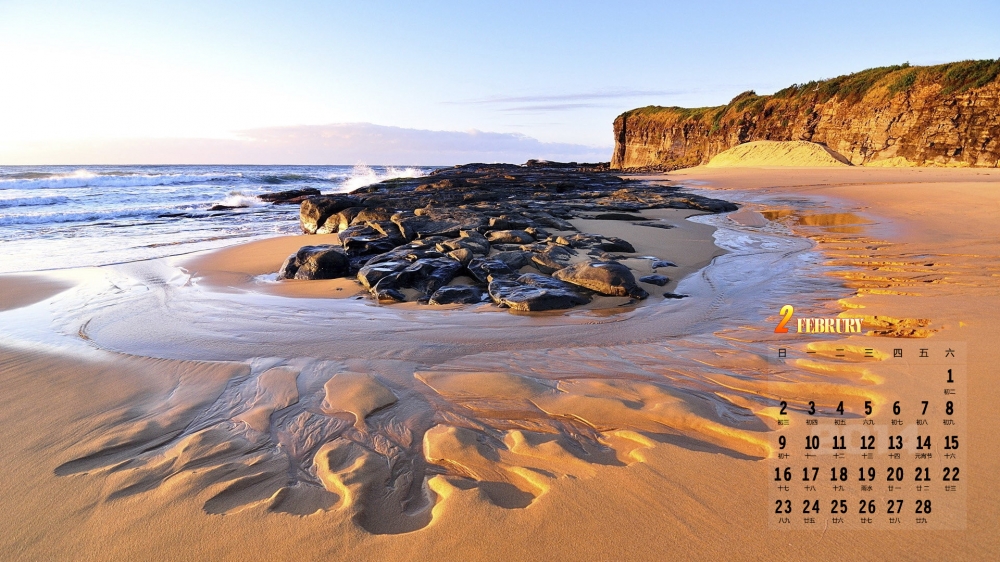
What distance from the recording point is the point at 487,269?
5.31 metres

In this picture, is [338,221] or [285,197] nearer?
[338,221]

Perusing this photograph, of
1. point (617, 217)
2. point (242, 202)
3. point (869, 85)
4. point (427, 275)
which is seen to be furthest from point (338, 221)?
point (869, 85)

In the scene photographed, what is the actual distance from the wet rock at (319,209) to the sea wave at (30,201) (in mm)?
15066

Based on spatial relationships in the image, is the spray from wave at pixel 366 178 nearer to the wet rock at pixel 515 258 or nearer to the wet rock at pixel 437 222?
the wet rock at pixel 437 222

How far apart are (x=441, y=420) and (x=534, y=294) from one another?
2212 millimetres

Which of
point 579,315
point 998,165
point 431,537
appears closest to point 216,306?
point 579,315

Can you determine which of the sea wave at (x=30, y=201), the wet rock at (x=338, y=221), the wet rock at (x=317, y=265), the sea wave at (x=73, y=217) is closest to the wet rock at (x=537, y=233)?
the wet rock at (x=317, y=265)

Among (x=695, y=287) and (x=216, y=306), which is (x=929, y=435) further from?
(x=216, y=306)

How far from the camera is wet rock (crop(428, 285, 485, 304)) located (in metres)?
A: 4.64

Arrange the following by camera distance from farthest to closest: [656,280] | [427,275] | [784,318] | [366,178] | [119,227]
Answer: [366,178]
[119,227]
[427,275]
[656,280]
[784,318]

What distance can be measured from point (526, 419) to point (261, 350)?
2058 mm

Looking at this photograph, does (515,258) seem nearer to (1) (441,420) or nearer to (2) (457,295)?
(2) (457,295)

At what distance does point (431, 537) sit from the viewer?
145cm

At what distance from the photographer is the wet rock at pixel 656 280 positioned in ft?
16.7
